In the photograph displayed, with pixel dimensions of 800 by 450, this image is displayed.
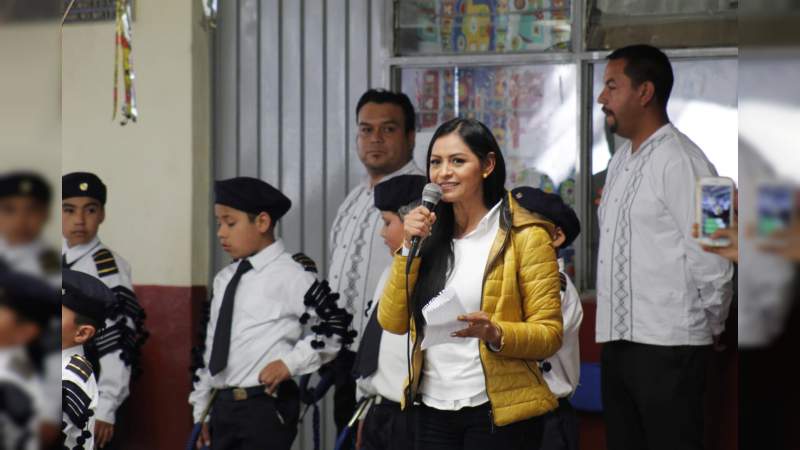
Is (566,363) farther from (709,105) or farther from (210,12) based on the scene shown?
(210,12)

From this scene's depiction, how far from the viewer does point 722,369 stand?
4699mm

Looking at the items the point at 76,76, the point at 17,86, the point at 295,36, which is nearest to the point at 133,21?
the point at 76,76

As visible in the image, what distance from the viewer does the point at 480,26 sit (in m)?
5.38

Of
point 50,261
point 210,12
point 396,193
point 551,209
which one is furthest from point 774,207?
point 210,12

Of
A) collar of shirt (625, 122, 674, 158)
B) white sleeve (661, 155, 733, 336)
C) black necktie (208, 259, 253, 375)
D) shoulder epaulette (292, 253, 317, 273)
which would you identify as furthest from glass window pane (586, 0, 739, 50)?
black necktie (208, 259, 253, 375)

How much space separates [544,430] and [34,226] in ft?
7.84

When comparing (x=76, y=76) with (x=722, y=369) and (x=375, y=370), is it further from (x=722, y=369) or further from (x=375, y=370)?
(x=722, y=369)

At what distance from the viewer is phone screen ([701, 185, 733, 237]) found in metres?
3.98

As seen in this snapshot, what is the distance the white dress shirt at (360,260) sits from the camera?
4.76 meters

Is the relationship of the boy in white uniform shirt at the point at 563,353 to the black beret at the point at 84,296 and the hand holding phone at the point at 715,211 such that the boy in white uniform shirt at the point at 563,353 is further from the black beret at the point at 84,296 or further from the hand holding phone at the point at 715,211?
the black beret at the point at 84,296

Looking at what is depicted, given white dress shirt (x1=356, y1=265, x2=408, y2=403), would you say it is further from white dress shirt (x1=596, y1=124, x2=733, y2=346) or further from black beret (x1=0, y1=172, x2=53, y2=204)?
black beret (x1=0, y1=172, x2=53, y2=204)

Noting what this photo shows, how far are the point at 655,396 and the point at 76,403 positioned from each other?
2.27m

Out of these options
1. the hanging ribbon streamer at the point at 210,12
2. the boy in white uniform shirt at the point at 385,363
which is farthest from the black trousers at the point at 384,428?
the hanging ribbon streamer at the point at 210,12

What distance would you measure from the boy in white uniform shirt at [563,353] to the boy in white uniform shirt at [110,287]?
1.72 meters
